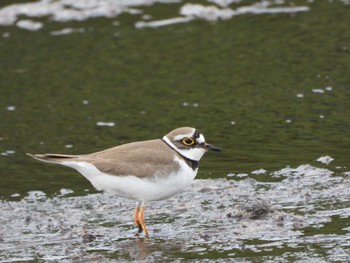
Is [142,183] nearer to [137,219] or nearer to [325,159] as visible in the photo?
[137,219]

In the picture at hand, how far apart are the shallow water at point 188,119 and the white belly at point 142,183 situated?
445 millimetres

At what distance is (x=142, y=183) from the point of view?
1006 cm

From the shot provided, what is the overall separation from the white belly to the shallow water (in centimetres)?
44

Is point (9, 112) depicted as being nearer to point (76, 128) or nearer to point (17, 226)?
point (76, 128)

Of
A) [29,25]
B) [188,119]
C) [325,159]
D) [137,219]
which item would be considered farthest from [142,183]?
[29,25]

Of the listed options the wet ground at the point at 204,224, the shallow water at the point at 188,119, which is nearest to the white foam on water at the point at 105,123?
the shallow water at the point at 188,119

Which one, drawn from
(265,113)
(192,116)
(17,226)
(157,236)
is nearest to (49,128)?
(192,116)

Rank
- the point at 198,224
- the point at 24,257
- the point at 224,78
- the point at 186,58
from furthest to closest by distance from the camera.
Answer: the point at 186,58 < the point at 224,78 < the point at 198,224 < the point at 24,257

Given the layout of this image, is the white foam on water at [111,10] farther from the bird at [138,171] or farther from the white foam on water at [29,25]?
the bird at [138,171]

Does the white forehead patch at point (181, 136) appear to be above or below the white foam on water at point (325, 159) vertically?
above

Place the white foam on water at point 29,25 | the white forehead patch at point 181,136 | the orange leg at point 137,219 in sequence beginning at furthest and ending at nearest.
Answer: the white foam on water at point 29,25
the white forehead patch at point 181,136
the orange leg at point 137,219

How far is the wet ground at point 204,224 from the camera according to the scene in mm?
9180

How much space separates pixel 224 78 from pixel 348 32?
11.0 feet

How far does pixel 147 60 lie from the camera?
18.7 metres
